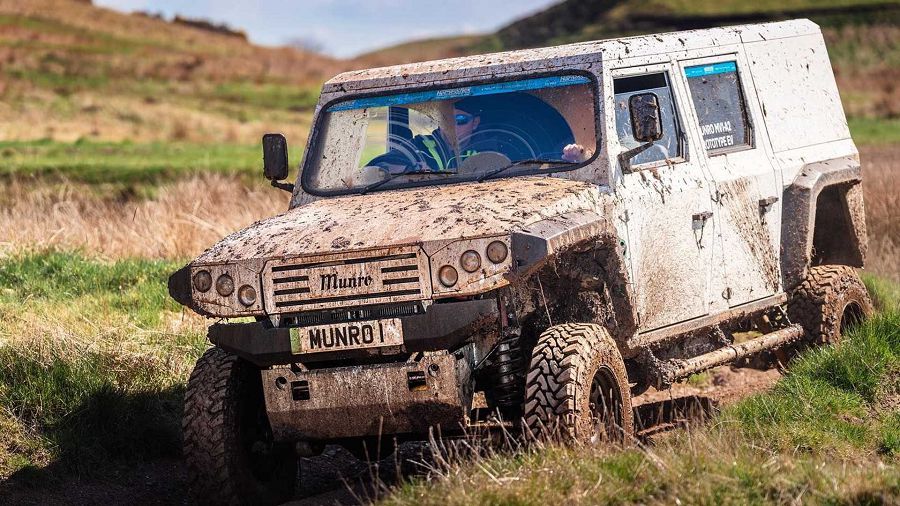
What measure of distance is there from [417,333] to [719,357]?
2665 millimetres

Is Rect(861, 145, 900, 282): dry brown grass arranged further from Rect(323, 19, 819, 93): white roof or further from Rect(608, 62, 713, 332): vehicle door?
Rect(323, 19, 819, 93): white roof

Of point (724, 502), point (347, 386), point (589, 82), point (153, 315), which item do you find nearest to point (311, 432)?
point (347, 386)

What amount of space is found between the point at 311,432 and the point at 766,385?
4529 millimetres

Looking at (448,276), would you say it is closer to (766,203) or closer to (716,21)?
(766,203)

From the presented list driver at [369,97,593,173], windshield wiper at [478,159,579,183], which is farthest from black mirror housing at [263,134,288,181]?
windshield wiper at [478,159,579,183]

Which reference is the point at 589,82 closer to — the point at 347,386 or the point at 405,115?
the point at 405,115

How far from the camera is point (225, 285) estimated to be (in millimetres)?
6730

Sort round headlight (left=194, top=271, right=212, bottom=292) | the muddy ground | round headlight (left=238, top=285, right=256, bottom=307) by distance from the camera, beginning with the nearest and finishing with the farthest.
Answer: round headlight (left=238, top=285, right=256, bottom=307), round headlight (left=194, top=271, right=212, bottom=292), the muddy ground

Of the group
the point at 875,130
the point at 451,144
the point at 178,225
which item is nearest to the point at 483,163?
the point at 451,144

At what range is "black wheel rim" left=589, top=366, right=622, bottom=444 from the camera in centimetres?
686

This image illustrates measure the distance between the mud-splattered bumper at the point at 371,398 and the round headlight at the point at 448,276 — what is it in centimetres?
30

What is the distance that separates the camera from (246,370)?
7242mm

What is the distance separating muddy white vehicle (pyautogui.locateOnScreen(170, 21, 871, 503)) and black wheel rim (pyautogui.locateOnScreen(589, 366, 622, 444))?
11 mm

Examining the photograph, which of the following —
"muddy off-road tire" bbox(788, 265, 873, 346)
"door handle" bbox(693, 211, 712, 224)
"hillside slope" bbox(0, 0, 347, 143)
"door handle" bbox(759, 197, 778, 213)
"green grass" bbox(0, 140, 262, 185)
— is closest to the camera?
"door handle" bbox(693, 211, 712, 224)
